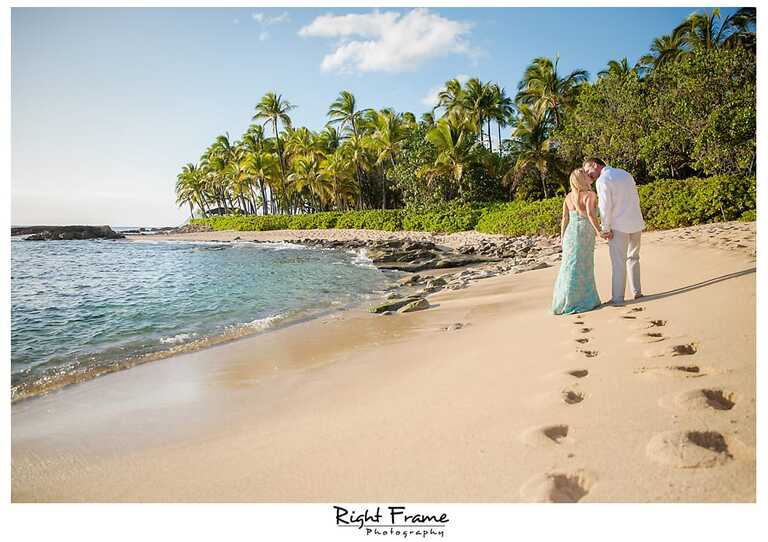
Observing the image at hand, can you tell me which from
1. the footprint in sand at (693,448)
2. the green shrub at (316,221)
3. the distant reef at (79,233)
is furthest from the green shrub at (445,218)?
the distant reef at (79,233)

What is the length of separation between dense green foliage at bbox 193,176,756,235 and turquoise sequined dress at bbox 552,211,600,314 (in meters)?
7.90

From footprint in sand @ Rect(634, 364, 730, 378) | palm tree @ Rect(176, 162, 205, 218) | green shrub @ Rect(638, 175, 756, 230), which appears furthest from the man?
palm tree @ Rect(176, 162, 205, 218)

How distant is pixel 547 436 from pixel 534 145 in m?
31.6

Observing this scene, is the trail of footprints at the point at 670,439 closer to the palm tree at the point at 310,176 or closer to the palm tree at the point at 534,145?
the palm tree at the point at 534,145

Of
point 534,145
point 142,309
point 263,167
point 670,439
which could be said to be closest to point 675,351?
point 670,439

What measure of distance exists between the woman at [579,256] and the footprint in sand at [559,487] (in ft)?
10.3

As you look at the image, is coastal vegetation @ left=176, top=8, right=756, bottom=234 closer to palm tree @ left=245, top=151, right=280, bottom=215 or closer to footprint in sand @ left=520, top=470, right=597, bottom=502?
palm tree @ left=245, top=151, right=280, bottom=215

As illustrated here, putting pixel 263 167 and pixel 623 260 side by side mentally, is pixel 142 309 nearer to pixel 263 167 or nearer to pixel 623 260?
pixel 623 260

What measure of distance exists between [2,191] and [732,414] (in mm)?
4953

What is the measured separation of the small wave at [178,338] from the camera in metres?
6.06

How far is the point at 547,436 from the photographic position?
2080 mm

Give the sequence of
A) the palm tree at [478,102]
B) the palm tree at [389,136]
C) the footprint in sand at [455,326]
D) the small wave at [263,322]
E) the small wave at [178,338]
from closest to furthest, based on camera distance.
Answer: the footprint in sand at [455,326]
the small wave at [178,338]
the small wave at [263,322]
the palm tree at [478,102]
the palm tree at [389,136]
